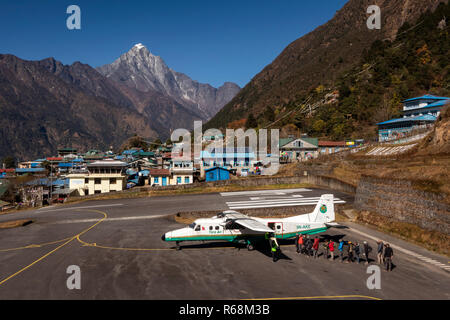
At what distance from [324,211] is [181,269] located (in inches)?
564

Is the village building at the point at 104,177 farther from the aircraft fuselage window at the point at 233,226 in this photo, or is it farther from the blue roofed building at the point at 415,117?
the blue roofed building at the point at 415,117

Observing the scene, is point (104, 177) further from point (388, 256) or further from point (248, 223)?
point (388, 256)

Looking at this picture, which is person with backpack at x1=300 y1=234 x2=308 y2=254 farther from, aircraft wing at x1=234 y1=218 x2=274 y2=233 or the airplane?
aircraft wing at x1=234 y1=218 x2=274 y2=233

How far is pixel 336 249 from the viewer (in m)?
25.5

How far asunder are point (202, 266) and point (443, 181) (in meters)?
23.2

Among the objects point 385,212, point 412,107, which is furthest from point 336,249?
point 412,107

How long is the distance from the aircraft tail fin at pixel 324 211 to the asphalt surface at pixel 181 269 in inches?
102

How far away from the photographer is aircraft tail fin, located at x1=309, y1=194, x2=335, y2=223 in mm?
27480

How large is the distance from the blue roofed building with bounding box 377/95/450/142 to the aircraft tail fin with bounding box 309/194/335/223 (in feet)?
170

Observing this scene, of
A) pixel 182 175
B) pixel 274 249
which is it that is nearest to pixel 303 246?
pixel 274 249

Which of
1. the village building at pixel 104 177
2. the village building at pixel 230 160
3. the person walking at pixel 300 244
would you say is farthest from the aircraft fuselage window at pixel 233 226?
the village building at pixel 230 160

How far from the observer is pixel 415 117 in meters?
73.8

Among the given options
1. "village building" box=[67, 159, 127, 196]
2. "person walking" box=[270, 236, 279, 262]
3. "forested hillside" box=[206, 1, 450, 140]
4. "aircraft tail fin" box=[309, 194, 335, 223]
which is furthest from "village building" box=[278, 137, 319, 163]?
"person walking" box=[270, 236, 279, 262]

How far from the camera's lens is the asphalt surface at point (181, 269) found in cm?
1742
